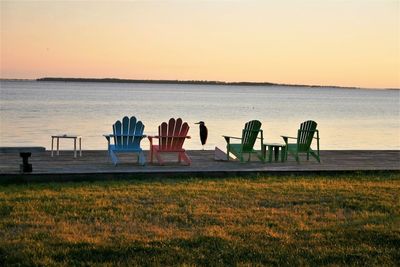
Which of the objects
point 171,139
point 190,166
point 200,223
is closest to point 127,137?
point 171,139

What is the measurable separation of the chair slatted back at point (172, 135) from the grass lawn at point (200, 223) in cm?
162

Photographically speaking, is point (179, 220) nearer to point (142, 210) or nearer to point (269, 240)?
point (142, 210)

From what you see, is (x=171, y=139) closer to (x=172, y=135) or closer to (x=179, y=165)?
(x=172, y=135)

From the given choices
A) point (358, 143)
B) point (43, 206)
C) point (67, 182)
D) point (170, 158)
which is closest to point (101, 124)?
point (358, 143)

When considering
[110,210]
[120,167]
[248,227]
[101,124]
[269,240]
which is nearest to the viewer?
[269,240]

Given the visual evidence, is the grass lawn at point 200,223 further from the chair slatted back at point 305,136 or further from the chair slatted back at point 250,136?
the chair slatted back at point 305,136

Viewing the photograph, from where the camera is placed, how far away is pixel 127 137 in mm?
10289

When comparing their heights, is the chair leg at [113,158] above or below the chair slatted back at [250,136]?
below

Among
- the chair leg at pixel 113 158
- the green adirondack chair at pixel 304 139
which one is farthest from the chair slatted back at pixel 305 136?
the chair leg at pixel 113 158

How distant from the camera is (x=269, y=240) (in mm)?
5449

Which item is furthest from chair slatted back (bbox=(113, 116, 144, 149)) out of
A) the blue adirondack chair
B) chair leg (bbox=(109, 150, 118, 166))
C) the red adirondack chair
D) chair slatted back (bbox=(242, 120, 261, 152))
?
chair slatted back (bbox=(242, 120, 261, 152))

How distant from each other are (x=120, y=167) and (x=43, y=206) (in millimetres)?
3097

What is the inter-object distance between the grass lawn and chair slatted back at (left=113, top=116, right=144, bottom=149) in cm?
153

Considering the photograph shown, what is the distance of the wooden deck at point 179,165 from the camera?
29.7 feet
